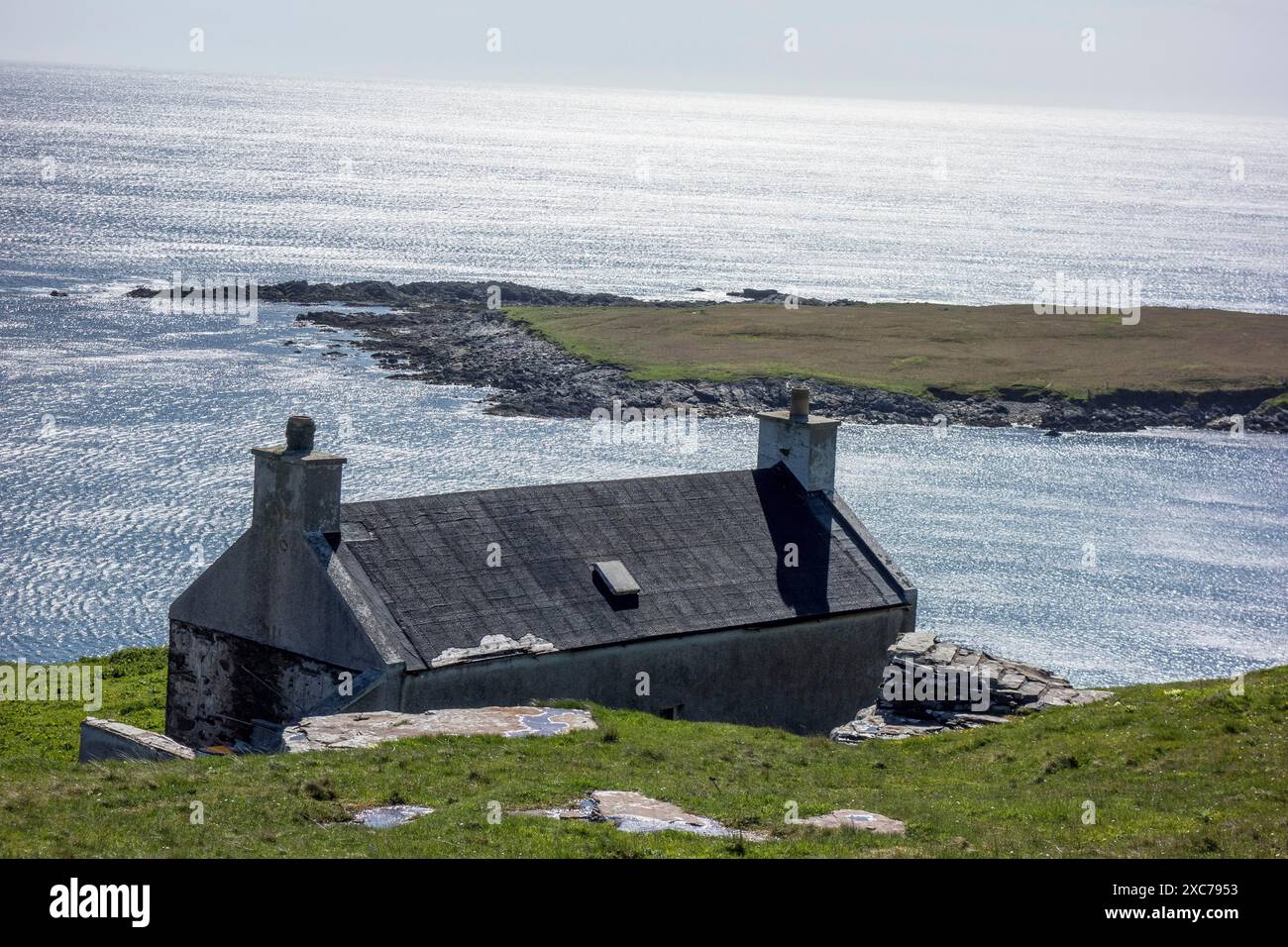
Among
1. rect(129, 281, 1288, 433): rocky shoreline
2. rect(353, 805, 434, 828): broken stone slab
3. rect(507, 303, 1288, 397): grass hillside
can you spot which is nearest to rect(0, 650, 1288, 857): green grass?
rect(353, 805, 434, 828): broken stone slab

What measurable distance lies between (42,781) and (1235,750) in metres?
16.5

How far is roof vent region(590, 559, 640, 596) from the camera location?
96.1ft

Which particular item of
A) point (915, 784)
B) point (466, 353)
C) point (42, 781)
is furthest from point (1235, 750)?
point (466, 353)

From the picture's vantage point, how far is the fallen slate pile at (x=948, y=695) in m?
29.2

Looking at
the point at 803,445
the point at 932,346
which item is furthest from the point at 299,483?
the point at 932,346

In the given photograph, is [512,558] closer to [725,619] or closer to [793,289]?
[725,619]

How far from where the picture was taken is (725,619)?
30.1m

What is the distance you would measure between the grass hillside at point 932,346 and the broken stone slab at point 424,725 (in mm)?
85507

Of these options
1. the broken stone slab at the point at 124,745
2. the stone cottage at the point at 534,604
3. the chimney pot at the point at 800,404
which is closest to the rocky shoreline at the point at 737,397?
the chimney pot at the point at 800,404

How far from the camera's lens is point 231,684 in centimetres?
2894

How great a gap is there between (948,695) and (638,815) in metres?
13.3

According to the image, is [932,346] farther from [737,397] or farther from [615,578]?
[615,578]

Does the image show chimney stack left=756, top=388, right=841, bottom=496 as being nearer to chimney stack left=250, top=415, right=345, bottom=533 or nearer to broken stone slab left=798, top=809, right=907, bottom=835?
chimney stack left=250, top=415, right=345, bottom=533
